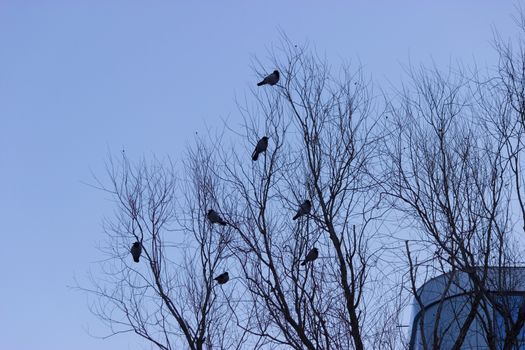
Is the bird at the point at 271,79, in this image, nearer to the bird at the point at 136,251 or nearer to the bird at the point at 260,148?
the bird at the point at 260,148

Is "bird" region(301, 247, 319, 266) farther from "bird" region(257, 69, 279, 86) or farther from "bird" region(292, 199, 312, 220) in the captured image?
"bird" region(257, 69, 279, 86)

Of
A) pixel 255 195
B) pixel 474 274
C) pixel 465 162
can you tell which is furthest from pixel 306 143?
pixel 474 274

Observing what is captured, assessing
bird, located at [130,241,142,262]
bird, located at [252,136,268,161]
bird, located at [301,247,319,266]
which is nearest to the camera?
bird, located at [301,247,319,266]

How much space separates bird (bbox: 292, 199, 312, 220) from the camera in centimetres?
716

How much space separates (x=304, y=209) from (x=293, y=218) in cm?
18

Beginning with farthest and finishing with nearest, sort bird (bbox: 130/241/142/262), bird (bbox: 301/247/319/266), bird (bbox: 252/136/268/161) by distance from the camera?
bird (bbox: 130/241/142/262) → bird (bbox: 252/136/268/161) → bird (bbox: 301/247/319/266)

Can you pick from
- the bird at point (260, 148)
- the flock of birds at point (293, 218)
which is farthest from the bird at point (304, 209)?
the bird at point (260, 148)

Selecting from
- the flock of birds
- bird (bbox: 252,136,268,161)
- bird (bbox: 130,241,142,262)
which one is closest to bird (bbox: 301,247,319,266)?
the flock of birds

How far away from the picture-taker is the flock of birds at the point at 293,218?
710cm

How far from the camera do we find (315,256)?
7059 millimetres

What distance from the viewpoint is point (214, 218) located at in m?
8.39

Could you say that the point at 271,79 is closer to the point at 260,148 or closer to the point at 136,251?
the point at 260,148

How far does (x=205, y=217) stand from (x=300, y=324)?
273 centimetres

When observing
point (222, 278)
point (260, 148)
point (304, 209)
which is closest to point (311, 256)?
point (304, 209)
